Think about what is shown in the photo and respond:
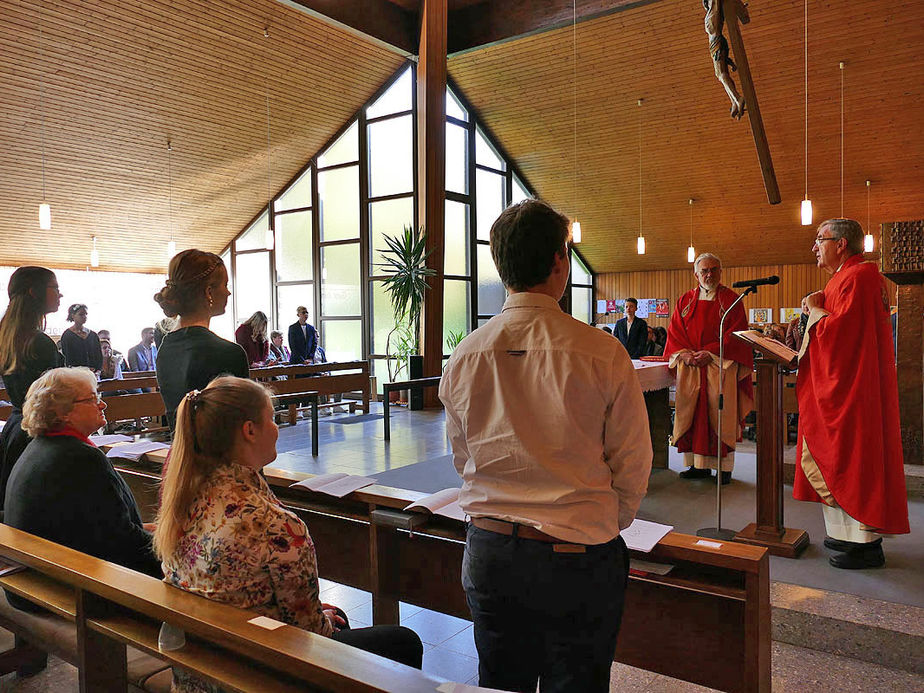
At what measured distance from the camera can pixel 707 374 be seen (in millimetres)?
4504

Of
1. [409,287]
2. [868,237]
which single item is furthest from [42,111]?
[868,237]

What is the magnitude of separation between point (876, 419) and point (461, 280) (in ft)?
26.3

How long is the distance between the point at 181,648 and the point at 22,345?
1.84m

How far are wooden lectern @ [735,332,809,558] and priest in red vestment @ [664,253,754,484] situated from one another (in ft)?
3.95

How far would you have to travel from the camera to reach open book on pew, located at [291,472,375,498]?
223 cm

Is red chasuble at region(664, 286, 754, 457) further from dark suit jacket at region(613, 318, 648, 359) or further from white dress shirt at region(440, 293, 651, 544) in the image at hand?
dark suit jacket at region(613, 318, 648, 359)

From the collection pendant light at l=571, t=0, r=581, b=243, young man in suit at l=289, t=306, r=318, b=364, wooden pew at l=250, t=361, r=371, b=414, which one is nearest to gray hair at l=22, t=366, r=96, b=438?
wooden pew at l=250, t=361, r=371, b=414

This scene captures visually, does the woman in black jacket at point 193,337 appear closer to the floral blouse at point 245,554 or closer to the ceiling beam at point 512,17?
the floral blouse at point 245,554

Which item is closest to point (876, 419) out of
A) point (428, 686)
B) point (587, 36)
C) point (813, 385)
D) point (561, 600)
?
point (813, 385)

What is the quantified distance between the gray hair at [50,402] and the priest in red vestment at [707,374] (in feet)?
11.7

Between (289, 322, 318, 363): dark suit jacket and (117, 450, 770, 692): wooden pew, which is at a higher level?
(289, 322, 318, 363): dark suit jacket

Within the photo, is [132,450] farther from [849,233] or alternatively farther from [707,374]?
[707,374]

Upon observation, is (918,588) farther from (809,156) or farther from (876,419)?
(809,156)

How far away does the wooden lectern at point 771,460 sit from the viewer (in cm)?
311
